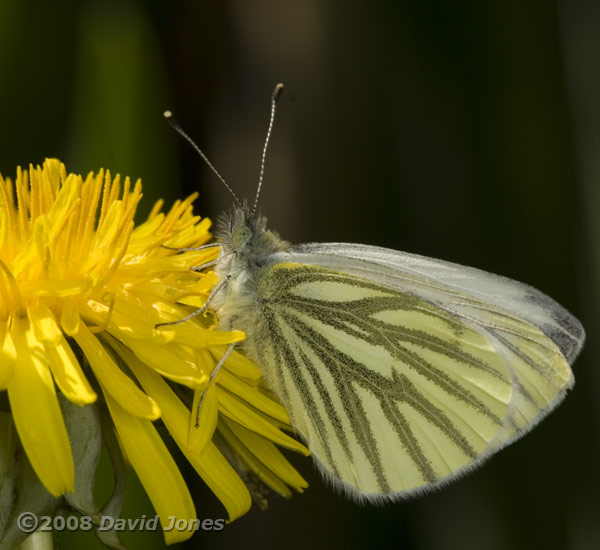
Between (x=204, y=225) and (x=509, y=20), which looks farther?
(x=509, y=20)

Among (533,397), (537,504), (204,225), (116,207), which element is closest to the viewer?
(116,207)

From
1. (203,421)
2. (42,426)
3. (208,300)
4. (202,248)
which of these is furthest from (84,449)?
(202,248)

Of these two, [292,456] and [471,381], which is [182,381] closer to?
[471,381]

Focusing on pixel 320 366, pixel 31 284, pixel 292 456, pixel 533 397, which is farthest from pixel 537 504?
pixel 31 284

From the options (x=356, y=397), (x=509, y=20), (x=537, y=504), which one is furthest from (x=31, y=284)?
(x=509, y=20)

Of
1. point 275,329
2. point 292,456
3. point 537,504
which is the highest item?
point 275,329

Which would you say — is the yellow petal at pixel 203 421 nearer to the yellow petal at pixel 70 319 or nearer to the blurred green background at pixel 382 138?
the yellow petal at pixel 70 319

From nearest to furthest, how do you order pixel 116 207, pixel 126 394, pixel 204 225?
pixel 126 394 → pixel 116 207 → pixel 204 225

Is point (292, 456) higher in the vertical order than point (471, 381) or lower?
lower
